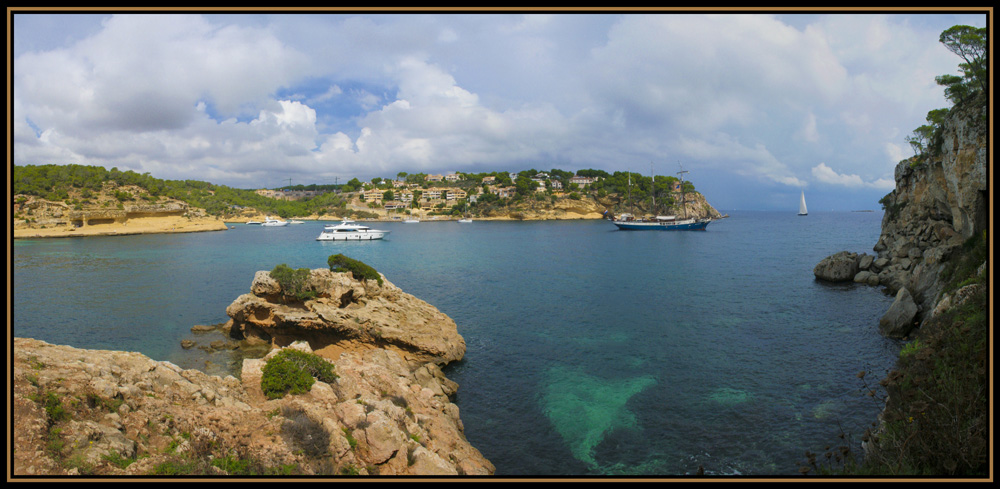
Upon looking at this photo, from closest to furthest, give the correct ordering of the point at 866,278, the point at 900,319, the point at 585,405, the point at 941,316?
the point at 941,316
the point at 585,405
the point at 900,319
the point at 866,278

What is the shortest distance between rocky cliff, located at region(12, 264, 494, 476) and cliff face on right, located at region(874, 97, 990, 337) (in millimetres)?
20522

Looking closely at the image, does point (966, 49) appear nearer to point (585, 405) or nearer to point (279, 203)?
point (585, 405)

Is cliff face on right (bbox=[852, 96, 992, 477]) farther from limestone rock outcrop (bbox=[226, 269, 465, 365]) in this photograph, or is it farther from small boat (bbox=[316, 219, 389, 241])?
small boat (bbox=[316, 219, 389, 241])

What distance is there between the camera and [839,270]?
3603cm

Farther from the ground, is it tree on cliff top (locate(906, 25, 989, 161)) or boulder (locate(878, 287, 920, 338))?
tree on cliff top (locate(906, 25, 989, 161))

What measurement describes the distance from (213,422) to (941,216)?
46828mm

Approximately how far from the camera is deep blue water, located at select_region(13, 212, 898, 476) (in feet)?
43.1

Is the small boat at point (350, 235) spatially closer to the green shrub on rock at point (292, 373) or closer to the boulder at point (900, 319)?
the green shrub on rock at point (292, 373)

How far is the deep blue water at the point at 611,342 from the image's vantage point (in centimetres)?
1315

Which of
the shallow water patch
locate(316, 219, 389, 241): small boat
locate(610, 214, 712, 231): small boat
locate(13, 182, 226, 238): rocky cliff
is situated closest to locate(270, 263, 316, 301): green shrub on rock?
the shallow water patch

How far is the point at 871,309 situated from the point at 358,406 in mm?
31863

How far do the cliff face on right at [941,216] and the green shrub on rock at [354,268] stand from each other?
25497 millimetres

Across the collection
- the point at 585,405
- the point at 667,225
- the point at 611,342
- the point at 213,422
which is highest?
the point at 667,225

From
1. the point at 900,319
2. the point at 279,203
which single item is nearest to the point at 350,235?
the point at 900,319
